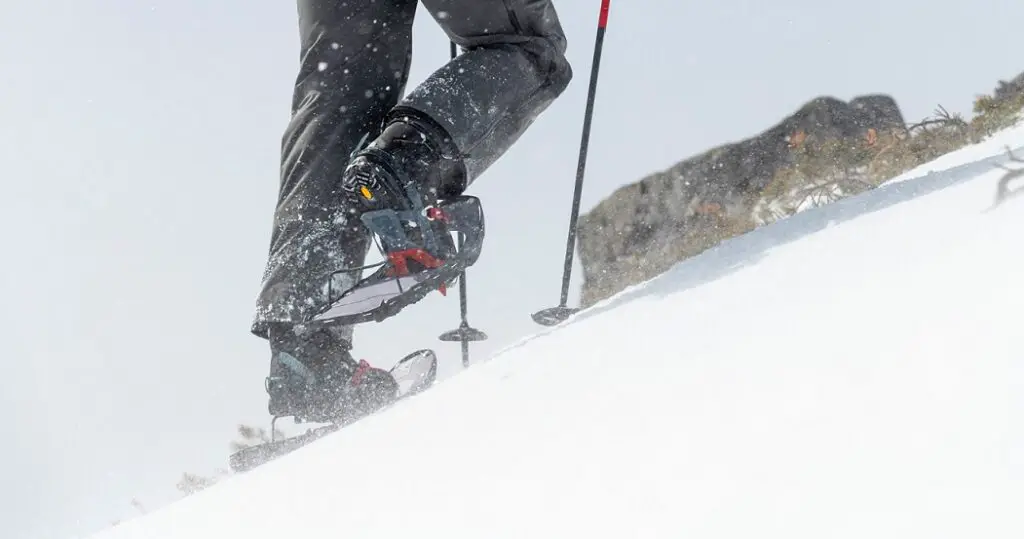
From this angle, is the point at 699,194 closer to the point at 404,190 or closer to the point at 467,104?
the point at 467,104

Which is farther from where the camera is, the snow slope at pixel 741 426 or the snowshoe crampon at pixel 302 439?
the snowshoe crampon at pixel 302 439

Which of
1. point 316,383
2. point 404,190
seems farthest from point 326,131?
point 316,383

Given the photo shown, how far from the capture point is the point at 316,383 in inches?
74.9

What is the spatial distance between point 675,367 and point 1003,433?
0.47 m

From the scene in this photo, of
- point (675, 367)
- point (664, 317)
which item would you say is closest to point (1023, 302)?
point (675, 367)

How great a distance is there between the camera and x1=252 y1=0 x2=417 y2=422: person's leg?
190 cm

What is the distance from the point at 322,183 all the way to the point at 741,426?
1384 mm

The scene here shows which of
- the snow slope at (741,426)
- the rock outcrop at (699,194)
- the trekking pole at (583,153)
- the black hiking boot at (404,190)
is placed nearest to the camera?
the snow slope at (741,426)

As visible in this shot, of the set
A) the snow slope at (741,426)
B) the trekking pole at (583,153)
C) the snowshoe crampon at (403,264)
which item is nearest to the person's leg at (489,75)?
the snowshoe crampon at (403,264)

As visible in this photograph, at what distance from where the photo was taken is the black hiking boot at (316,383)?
1900 mm

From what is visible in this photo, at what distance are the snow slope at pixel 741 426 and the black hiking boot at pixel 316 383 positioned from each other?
0.38m

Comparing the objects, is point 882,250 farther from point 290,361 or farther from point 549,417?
point 290,361

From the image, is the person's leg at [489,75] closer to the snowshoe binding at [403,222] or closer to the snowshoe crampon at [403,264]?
the snowshoe binding at [403,222]

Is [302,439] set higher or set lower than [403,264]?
lower
